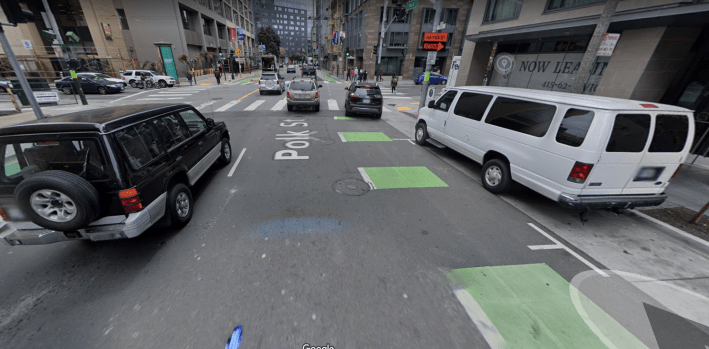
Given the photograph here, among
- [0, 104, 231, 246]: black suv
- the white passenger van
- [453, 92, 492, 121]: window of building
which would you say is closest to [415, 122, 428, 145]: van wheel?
[453, 92, 492, 121]: window of building

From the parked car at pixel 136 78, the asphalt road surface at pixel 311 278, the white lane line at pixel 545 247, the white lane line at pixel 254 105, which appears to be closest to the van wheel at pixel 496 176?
the asphalt road surface at pixel 311 278

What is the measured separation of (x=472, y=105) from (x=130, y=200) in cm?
676

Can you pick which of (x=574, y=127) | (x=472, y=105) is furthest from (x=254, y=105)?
(x=574, y=127)

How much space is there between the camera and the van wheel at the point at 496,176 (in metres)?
5.31

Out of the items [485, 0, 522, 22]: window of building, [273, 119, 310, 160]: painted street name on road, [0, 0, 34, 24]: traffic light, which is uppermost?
[485, 0, 522, 22]: window of building

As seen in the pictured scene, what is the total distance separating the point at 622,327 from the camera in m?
2.70

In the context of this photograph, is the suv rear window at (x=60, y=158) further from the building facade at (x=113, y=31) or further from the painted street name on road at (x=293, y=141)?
the building facade at (x=113, y=31)

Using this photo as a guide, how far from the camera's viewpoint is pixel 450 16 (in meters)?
40.1

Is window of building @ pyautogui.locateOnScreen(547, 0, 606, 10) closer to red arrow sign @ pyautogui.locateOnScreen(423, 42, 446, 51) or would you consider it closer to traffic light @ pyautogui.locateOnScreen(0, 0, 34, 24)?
red arrow sign @ pyautogui.locateOnScreen(423, 42, 446, 51)

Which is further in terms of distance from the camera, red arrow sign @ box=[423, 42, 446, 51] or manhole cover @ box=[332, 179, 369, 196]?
red arrow sign @ box=[423, 42, 446, 51]

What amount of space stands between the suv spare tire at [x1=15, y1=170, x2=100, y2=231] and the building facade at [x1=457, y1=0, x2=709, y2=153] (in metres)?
10.1

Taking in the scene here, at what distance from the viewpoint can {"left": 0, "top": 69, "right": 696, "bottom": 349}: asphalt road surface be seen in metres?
2.55

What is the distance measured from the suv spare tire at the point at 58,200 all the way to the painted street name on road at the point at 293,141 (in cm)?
452

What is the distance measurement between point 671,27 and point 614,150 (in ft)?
23.5
